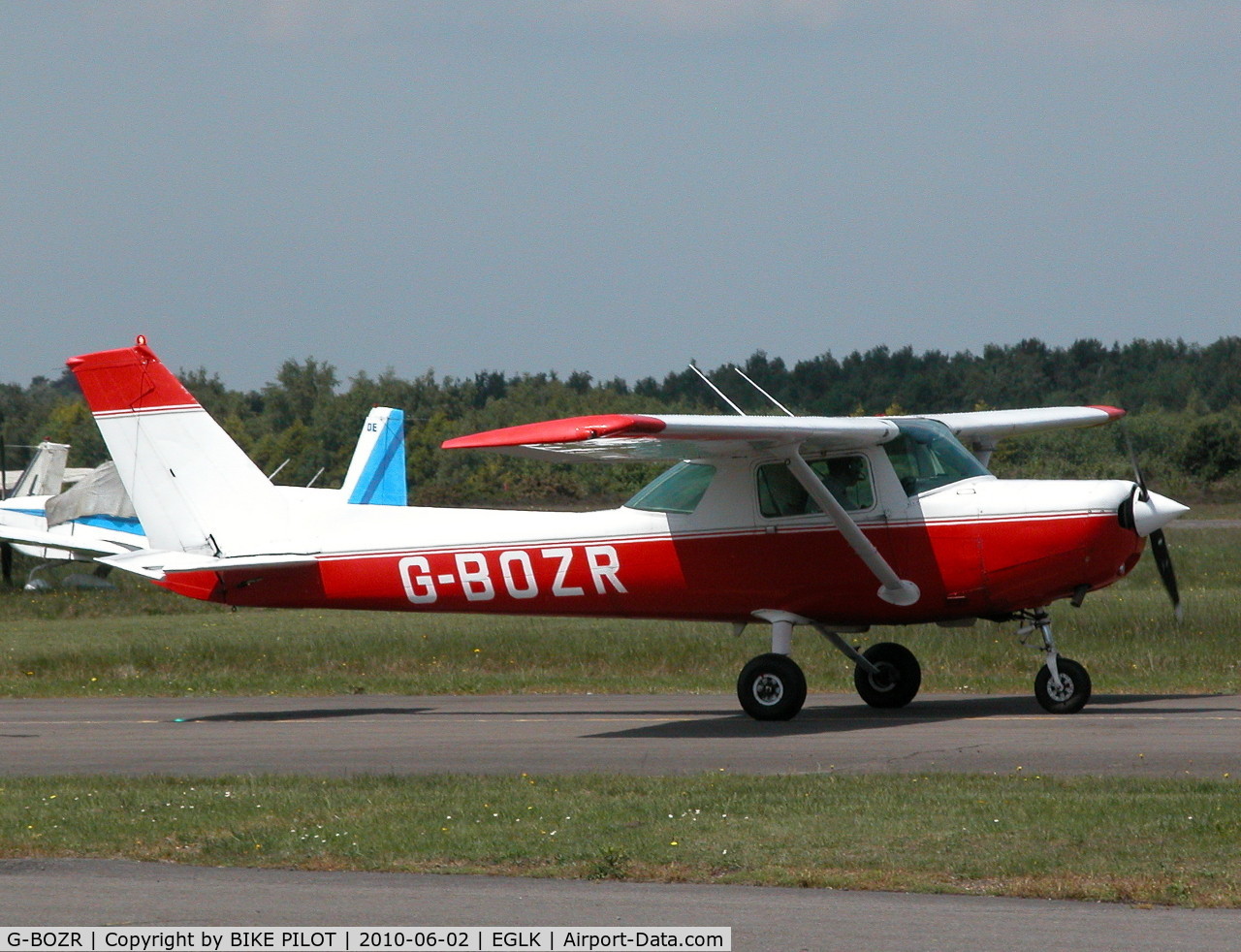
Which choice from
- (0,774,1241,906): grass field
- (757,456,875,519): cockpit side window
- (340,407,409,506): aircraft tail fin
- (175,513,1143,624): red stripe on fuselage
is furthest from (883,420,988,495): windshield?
(340,407,409,506): aircraft tail fin

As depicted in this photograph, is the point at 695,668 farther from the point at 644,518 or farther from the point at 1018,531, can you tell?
the point at 1018,531

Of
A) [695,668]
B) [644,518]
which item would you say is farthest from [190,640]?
[644,518]

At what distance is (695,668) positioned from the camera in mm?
20000

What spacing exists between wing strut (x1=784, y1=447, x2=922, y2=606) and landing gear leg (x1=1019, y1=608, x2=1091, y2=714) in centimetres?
127

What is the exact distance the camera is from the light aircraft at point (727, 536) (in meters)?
13.7

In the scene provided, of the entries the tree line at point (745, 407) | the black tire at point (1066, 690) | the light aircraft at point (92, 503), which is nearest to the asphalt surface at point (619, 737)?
the black tire at point (1066, 690)

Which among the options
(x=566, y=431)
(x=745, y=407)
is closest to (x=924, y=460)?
(x=566, y=431)

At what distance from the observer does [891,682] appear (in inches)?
598

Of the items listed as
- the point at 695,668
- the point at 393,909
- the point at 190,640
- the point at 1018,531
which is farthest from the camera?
the point at 190,640

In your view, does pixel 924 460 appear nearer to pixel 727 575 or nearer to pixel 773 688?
pixel 727 575

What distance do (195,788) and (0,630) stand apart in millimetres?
19883

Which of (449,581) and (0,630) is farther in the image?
(0,630)

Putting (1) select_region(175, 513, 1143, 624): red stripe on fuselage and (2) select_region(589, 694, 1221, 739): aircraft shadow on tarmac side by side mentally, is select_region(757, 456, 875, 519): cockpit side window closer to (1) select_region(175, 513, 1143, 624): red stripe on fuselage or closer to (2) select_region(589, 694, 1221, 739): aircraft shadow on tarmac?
(1) select_region(175, 513, 1143, 624): red stripe on fuselage

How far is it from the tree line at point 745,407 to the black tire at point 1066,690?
116 ft
